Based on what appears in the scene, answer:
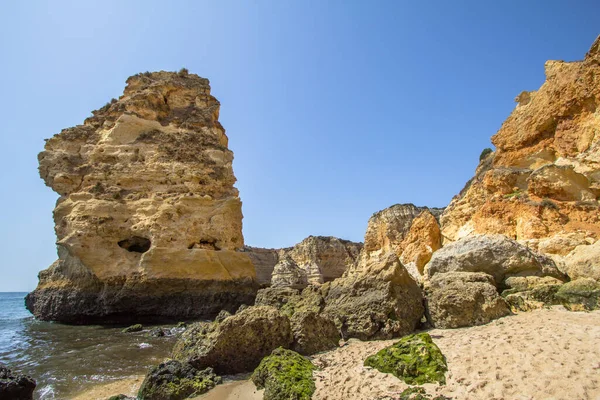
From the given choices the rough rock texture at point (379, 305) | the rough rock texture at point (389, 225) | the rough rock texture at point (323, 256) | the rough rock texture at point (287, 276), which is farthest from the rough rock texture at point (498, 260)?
the rough rock texture at point (323, 256)

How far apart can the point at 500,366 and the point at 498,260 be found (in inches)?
175

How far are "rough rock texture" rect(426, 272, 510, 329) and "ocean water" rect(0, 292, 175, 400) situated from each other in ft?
20.4

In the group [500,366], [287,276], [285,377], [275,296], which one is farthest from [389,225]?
[285,377]

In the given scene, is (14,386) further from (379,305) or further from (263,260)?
(263,260)

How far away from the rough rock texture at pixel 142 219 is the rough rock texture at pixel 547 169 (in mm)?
10609

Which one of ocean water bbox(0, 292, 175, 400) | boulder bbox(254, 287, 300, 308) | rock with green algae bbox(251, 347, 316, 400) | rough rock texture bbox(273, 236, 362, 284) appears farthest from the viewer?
rough rock texture bbox(273, 236, 362, 284)

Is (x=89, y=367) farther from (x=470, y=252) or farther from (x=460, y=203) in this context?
(x=460, y=203)

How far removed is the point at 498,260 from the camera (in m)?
7.73

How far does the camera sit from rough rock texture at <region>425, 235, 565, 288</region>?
7414 millimetres

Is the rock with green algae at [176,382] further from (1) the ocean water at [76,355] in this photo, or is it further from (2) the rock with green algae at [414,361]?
(2) the rock with green algae at [414,361]

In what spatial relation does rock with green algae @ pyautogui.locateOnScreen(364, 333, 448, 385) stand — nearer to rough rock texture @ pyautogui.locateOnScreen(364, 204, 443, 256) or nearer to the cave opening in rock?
the cave opening in rock

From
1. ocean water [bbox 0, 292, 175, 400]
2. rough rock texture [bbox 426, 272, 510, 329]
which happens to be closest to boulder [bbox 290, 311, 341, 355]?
rough rock texture [bbox 426, 272, 510, 329]

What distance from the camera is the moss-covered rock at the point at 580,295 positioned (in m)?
5.75

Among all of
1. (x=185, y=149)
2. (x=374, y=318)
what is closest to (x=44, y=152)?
(x=185, y=149)
